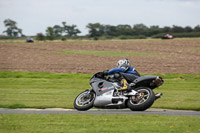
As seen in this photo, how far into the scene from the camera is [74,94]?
56.6ft

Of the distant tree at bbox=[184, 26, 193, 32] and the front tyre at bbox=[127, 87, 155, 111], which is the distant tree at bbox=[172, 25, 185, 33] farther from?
the front tyre at bbox=[127, 87, 155, 111]

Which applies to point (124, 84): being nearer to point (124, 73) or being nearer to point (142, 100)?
point (124, 73)

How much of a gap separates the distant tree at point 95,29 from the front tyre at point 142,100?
3528 inches

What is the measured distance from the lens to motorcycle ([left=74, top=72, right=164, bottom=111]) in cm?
1130

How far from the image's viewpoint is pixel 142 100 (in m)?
11.3

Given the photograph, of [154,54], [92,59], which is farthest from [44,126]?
[154,54]

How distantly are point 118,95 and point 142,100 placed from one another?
33.1 inches

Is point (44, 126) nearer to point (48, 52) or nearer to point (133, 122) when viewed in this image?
point (133, 122)

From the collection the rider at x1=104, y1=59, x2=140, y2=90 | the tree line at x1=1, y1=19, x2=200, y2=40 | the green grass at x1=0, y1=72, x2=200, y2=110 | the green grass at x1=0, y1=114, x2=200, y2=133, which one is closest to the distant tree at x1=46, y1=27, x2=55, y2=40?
the tree line at x1=1, y1=19, x2=200, y2=40

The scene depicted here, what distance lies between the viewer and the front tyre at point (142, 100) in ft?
36.3

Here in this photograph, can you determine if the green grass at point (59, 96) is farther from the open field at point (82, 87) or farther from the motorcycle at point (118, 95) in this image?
the motorcycle at point (118, 95)

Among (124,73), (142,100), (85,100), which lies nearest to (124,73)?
(124,73)

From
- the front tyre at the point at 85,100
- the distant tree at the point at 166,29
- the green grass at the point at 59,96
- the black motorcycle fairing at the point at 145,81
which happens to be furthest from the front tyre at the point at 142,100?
the distant tree at the point at 166,29

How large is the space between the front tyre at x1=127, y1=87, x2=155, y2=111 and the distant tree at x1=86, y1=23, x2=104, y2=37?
294ft
